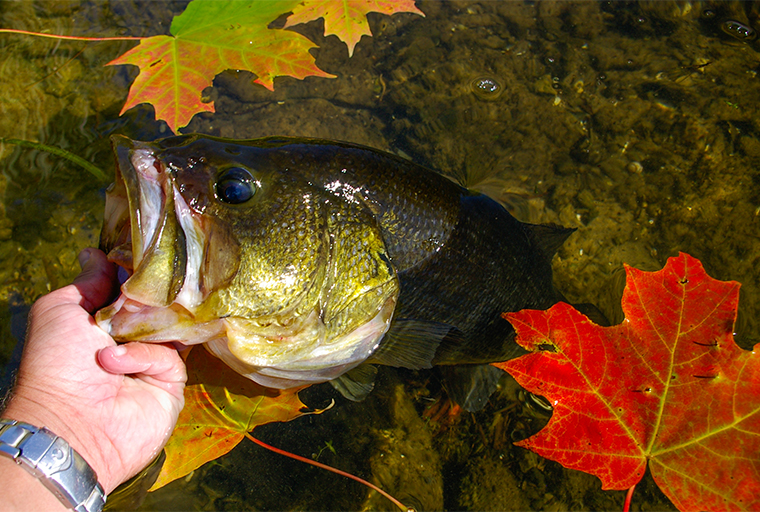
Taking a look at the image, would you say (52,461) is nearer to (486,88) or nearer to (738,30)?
(486,88)

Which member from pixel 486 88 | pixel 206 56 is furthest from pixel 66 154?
pixel 486 88

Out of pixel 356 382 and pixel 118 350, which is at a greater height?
pixel 118 350

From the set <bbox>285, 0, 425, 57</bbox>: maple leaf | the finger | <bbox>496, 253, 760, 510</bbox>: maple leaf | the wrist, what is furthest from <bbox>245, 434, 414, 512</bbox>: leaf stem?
<bbox>285, 0, 425, 57</bbox>: maple leaf

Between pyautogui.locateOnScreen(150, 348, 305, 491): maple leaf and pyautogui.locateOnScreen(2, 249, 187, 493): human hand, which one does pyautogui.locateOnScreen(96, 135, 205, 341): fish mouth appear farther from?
pyautogui.locateOnScreen(150, 348, 305, 491): maple leaf

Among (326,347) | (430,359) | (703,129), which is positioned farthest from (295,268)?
(703,129)

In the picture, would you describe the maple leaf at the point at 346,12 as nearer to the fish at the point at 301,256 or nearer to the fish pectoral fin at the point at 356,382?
the fish at the point at 301,256

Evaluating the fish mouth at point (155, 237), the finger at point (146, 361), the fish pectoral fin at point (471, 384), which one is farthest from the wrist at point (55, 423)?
the fish pectoral fin at point (471, 384)

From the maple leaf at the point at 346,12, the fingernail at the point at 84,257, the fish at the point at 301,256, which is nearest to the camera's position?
the fish at the point at 301,256

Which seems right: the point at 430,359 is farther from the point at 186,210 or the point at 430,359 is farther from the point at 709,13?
the point at 709,13
